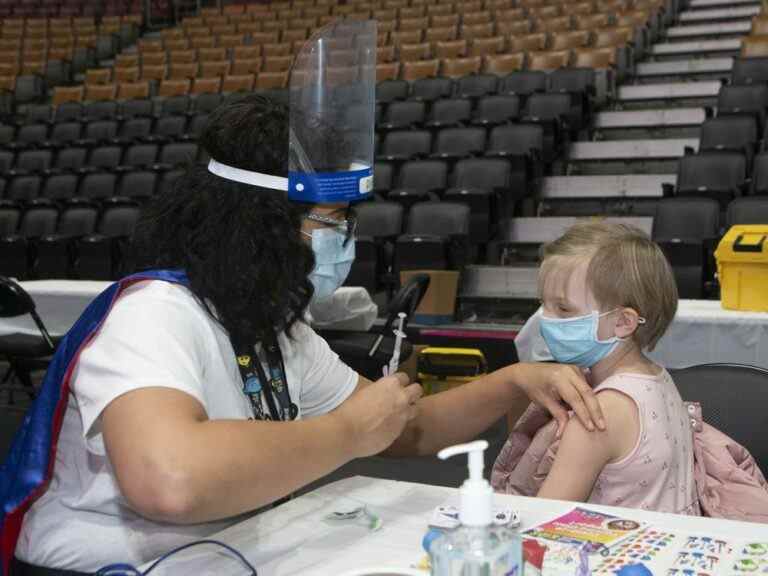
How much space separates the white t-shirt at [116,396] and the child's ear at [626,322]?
0.69 m

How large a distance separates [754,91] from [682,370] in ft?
20.3

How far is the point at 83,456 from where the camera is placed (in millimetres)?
1289

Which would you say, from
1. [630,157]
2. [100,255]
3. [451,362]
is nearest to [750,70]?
[630,157]

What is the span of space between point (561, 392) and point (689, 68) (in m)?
9.05

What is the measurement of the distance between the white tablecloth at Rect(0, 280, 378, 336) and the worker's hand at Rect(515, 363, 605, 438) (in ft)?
9.87

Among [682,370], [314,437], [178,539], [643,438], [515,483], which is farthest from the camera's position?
[682,370]

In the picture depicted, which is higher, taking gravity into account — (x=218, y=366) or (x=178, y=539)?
(x=218, y=366)

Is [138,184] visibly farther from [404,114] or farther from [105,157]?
[404,114]

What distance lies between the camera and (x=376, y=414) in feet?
4.06

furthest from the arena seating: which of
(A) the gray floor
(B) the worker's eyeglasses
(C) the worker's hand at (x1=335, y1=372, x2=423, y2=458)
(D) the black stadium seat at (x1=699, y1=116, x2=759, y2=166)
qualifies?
(C) the worker's hand at (x1=335, y1=372, x2=423, y2=458)

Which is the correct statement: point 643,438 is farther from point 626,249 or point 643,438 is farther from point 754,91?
point 754,91

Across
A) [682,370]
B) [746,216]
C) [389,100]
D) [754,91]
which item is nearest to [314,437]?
[682,370]

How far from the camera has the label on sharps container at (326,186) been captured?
1.33m

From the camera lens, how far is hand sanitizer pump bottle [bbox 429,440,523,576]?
0.87 metres
